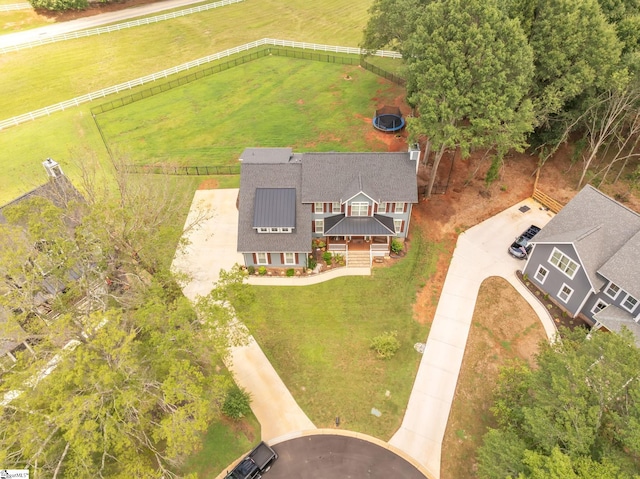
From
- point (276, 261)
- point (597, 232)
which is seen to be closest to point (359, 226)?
point (276, 261)

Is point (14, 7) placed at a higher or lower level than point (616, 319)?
higher

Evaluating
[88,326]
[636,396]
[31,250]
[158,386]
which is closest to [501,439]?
[636,396]

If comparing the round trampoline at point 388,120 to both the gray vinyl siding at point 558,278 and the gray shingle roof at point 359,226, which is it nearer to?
the gray shingle roof at point 359,226

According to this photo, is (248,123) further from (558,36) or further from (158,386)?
(158,386)

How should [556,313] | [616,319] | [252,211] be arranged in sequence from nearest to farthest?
1. [616,319]
2. [556,313]
3. [252,211]

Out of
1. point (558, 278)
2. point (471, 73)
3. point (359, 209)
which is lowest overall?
point (558, 278)

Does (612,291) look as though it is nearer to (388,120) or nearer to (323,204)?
(323,204)

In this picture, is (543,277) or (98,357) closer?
(98,357)
